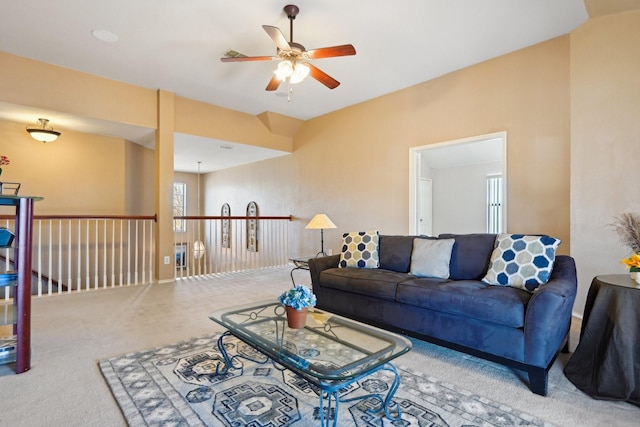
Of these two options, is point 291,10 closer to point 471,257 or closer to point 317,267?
point 317,267

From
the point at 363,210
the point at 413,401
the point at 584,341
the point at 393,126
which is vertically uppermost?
the point at 393,126

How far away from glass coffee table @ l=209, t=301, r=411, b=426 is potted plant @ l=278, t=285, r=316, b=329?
0.17 ft

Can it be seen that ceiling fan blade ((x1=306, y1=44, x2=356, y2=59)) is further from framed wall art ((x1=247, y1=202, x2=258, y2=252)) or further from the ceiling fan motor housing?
framed wall art ((x1=247, y1=202, x2=258, y2=252))

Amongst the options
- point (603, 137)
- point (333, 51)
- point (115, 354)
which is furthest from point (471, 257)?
point (115, 354)

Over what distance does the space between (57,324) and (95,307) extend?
56cm

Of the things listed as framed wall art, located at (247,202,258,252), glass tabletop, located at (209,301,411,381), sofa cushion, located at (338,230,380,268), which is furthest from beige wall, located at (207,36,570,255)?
glass tabletop, located at (209,301,411,381)

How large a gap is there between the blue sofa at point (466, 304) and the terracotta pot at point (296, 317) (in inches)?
38.2

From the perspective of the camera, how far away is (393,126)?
16.8 feet

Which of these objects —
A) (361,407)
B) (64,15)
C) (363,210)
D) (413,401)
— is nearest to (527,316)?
(413,401)

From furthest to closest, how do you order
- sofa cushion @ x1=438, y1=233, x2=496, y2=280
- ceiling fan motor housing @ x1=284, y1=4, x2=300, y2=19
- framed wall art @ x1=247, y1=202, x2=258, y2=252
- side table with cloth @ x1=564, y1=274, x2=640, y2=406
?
framed wall art @ x1=247, y1=202, x2=258, y2=252 < ceiling fan motor housing @ x1=284, y1=4, x2=300, y2=19 < sofa cushion @ x1=438, y1=233, x2=496, y2=280 < side table with cloth @ x1=564, y1=274, x2=640, y2=406

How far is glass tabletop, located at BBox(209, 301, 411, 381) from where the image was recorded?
1529 millimetres

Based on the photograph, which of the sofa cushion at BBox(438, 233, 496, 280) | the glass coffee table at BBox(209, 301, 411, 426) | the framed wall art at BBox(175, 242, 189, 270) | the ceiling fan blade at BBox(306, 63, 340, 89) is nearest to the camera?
the glass coffee table at BBox(209, 301, 411, 426)

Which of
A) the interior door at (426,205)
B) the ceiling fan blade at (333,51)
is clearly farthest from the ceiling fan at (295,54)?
the interior door at (426,205)

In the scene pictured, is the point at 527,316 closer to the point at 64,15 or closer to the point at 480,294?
the point at 480,294
